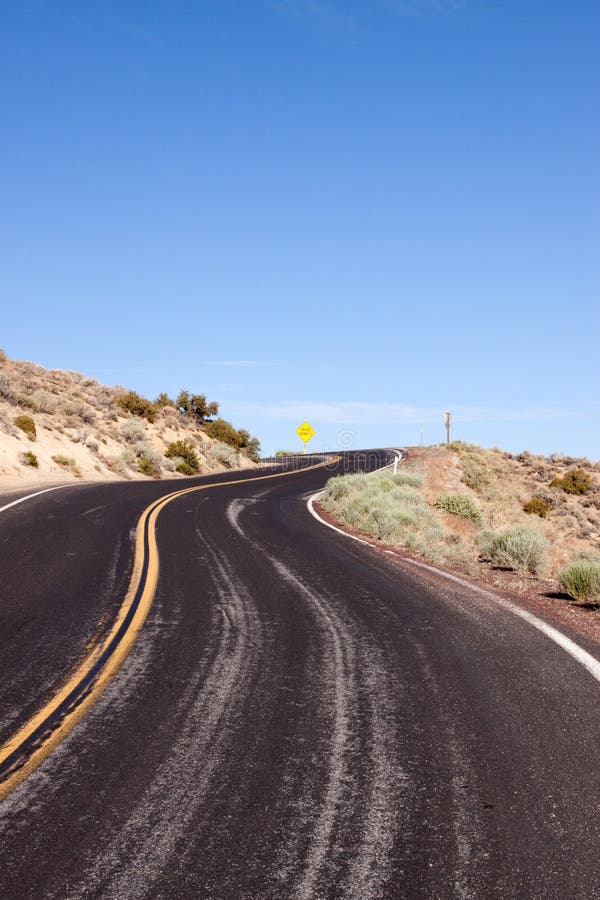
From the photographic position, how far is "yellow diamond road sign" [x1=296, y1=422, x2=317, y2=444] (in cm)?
Result: 4294

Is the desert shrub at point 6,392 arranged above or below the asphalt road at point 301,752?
above

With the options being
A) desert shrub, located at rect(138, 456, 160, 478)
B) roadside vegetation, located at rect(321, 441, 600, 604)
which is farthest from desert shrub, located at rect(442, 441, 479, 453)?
desert shrub, located at rect(138, 456, 160, 478)

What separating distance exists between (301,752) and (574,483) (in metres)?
39.8

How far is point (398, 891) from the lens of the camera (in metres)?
3.07

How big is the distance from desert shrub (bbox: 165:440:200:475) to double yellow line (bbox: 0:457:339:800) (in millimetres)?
28136

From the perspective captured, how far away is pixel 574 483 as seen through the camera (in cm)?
4088

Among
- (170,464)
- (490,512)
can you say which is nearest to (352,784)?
(490,512)

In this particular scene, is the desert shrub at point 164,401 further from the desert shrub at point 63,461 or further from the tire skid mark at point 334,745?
the tire skid mark at point 334,745

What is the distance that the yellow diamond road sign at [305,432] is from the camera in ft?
141

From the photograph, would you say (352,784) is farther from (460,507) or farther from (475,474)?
(475,474)

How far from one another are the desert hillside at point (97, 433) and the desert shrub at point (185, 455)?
0.06 metres

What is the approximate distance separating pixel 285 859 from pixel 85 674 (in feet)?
10.1

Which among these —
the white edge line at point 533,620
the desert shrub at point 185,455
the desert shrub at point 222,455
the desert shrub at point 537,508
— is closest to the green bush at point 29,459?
the desert shrub at point 185,455

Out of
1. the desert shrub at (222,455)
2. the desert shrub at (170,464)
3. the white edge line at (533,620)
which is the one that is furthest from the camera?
the desert shrub at (222,455)
